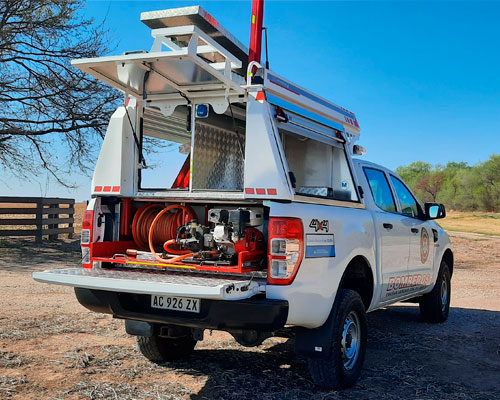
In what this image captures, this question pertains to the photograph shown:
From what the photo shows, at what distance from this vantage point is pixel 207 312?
422cm

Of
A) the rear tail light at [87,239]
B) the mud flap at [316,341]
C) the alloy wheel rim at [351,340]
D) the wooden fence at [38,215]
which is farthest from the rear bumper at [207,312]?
the wooden fence at [38,215]

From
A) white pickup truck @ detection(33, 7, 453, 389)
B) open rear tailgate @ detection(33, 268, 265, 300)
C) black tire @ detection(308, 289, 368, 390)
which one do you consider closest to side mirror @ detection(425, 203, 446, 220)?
white pickup truck @ detection(33, 7, 453, 389)

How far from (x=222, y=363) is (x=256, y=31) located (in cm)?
318

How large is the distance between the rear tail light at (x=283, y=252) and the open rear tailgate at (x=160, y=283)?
0.53 feet

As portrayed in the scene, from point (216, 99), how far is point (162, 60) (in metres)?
0.71

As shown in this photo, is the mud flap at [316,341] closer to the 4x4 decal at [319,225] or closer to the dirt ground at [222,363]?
the dirt ground at [222,363]

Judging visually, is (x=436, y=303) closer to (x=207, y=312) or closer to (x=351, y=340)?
(x=351, y=340)

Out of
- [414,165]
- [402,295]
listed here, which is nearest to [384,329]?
[402,295]

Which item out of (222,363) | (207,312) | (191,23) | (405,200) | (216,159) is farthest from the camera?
(405,200)

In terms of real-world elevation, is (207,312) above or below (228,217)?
below

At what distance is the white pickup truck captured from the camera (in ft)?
13.8

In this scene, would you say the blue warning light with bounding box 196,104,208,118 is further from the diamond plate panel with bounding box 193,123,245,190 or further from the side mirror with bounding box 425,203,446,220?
the side mirror with bounding box 425,203,446,220

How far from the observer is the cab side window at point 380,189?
607cm

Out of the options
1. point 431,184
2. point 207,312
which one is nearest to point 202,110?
point 207,312
